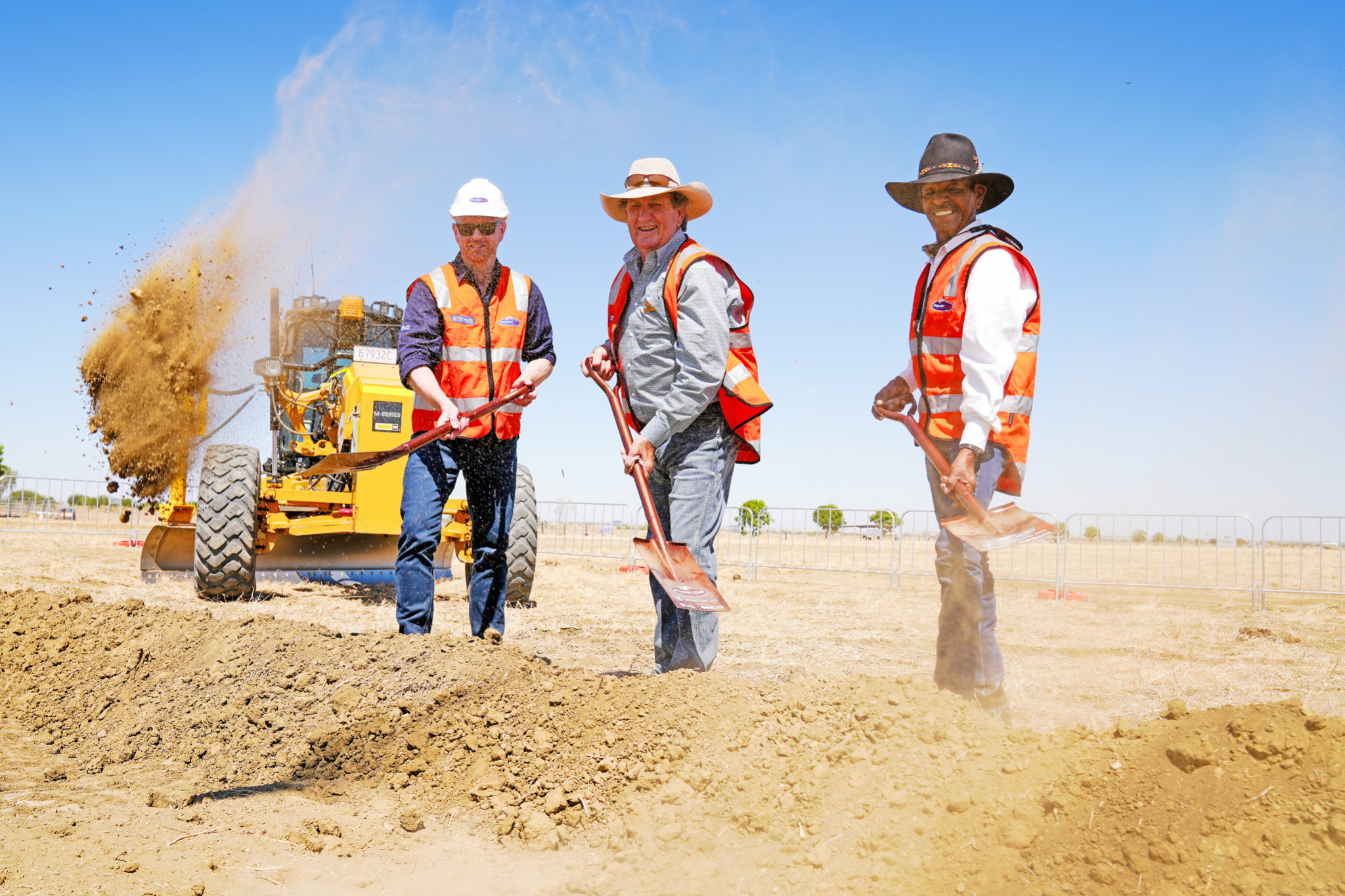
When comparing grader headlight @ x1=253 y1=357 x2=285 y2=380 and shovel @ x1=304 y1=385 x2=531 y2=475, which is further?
grader headlight @ x1=253 y1=357 x2=285 y2=380

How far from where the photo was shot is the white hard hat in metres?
4.15

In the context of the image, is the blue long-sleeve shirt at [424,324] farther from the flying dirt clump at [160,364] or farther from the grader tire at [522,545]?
the flying dirt clump at [160,364]

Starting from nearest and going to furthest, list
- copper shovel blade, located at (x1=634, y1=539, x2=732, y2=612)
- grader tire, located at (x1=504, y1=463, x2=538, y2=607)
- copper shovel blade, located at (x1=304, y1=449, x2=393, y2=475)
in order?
1. copper shovel blade, located at (x1=634, y1=539, x2=732, y2=612)
2. copper shovel blade, located at (x1=304, y1=449, x2=393, y2=475)
3. grader tire, located at (x1=504, y1=463, x2=538, y2=607)

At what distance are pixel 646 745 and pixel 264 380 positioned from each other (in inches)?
258

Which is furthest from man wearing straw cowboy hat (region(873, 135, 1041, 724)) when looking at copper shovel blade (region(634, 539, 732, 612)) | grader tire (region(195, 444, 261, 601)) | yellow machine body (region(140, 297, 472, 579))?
grader tire (region(195, 444, 261, 601))

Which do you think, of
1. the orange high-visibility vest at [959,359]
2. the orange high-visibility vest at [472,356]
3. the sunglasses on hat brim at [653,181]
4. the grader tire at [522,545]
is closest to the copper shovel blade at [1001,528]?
the orange high-visibility vest at [959,359]

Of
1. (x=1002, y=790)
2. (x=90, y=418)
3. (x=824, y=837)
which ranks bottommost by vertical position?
(x=824, y=837)

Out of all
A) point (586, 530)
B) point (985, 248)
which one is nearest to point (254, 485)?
point (985, 248)

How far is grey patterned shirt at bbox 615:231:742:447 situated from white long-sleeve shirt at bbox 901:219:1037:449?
2.86 feet

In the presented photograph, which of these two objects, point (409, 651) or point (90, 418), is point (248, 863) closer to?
point (409, 651)

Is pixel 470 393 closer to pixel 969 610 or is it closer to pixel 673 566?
pixel 673 566

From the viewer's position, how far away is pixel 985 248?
3.04 meters

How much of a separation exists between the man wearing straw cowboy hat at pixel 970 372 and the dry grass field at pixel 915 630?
802mm

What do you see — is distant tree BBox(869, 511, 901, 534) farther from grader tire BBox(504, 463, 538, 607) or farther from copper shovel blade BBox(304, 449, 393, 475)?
copper shovel blade BBox(304, 449, 393, 475)
